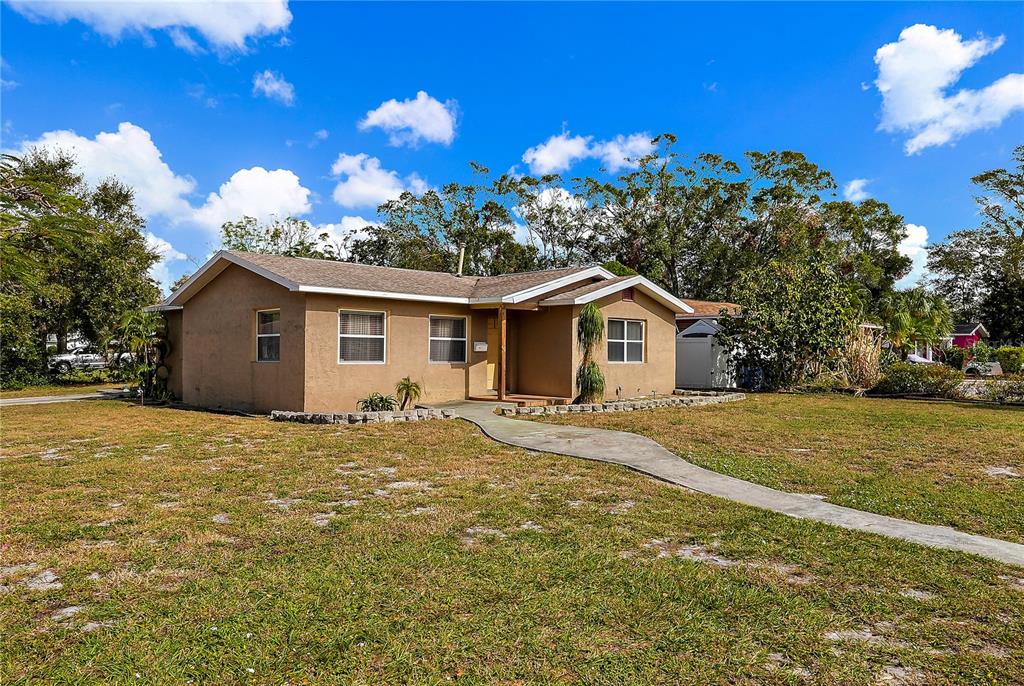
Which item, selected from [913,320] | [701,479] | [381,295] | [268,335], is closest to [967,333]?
[913,320]

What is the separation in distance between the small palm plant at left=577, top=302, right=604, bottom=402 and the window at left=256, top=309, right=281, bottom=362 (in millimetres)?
7494

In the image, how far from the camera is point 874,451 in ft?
30.5

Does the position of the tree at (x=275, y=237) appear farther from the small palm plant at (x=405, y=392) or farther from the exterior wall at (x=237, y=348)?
the small palm plant at (x=405, y=392)

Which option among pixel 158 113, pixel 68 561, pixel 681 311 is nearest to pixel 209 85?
pixel 158 113

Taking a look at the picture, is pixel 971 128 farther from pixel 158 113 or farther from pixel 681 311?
pixel 158 113

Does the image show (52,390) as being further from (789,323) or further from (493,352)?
(789,323)

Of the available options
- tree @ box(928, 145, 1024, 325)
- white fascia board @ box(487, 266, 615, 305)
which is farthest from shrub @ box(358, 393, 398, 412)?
tree @ box(928, 145, 1024, 325)

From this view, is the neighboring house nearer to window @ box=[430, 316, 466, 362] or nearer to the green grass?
window @ box=[430, 316, 466, 362]

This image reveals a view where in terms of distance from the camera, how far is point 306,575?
4219mm

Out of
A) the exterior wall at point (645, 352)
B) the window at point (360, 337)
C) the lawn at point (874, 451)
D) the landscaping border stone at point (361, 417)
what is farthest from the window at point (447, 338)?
the lawn at point (874, 451)

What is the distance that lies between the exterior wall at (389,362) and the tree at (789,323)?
9.87 metres

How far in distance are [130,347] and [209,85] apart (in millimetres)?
8608

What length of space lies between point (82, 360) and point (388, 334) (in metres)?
23.1

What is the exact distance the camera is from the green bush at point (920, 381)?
18.7 metres
